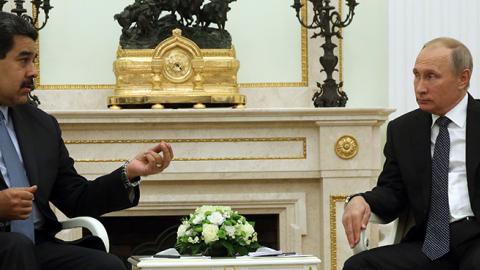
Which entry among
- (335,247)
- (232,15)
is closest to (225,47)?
(232,15)

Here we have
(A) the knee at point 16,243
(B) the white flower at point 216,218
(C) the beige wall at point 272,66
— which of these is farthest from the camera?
(C) the beige wall at point 272,66

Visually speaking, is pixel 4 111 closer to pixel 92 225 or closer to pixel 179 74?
pixel 92 225

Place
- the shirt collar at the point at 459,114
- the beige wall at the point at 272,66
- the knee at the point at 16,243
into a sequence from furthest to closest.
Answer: the beige wall at the point at 272,66, the shirt collar at the point at 459,114, the knee at the point at 16,243

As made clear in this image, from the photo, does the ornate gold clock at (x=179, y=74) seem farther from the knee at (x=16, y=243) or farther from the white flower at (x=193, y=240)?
the knee at (x=16, y=243)

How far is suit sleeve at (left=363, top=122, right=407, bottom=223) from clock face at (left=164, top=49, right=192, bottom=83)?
7.13 feet

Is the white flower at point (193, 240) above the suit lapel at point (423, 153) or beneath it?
beneath

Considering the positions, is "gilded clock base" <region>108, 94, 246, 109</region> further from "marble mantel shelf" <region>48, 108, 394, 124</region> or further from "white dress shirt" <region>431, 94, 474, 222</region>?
"white dress shirt" <region>431, 94, 474, 222</region>

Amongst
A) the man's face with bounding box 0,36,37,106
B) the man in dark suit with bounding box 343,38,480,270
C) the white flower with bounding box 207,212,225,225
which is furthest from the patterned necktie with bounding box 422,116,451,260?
the man's face with bounding box 0,36,37,106

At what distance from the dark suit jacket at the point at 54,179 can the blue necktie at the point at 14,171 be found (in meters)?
0.04

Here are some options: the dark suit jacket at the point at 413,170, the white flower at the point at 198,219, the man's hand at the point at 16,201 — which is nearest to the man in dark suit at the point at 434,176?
the dark suit jacket at the point at 413,170

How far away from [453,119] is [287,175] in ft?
7.02

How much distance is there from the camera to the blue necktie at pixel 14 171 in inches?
153

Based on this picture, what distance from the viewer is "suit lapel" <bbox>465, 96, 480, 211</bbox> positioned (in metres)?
4.04

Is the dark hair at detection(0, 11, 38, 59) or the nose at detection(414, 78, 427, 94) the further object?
the nose at detection(414, 78, 427, 94)
